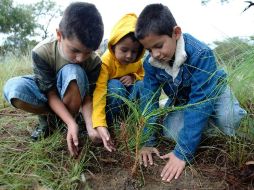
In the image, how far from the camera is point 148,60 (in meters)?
2.54

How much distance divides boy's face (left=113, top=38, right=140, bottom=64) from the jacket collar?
0.59 ft

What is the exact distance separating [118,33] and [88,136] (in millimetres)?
672

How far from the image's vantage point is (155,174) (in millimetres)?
2199

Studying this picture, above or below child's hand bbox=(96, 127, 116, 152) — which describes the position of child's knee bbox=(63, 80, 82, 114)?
above

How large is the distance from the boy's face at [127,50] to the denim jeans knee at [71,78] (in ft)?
0.96

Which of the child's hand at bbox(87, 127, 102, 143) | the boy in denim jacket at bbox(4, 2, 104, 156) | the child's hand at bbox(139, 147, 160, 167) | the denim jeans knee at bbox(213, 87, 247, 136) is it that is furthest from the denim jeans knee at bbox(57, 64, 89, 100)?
the denim jeans knee at bbox(213, 87, 247, 136)

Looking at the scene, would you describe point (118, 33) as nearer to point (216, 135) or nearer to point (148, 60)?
point (148, 60)

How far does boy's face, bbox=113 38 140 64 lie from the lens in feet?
8.48

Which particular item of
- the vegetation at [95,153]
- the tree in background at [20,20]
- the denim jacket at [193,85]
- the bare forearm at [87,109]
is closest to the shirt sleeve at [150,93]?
the denim jacket at [193,85]

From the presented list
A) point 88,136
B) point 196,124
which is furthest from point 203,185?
point 88,136

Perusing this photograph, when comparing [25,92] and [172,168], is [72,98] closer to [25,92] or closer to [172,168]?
[25,92]

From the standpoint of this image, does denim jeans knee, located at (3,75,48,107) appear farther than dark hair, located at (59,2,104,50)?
Yes

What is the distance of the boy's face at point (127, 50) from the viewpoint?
2.59 metres

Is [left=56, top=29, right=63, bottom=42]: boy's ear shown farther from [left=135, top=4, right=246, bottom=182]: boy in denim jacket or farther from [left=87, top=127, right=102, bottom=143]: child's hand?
[left=87, top=127, right=102, bottom=143]: child's hand
